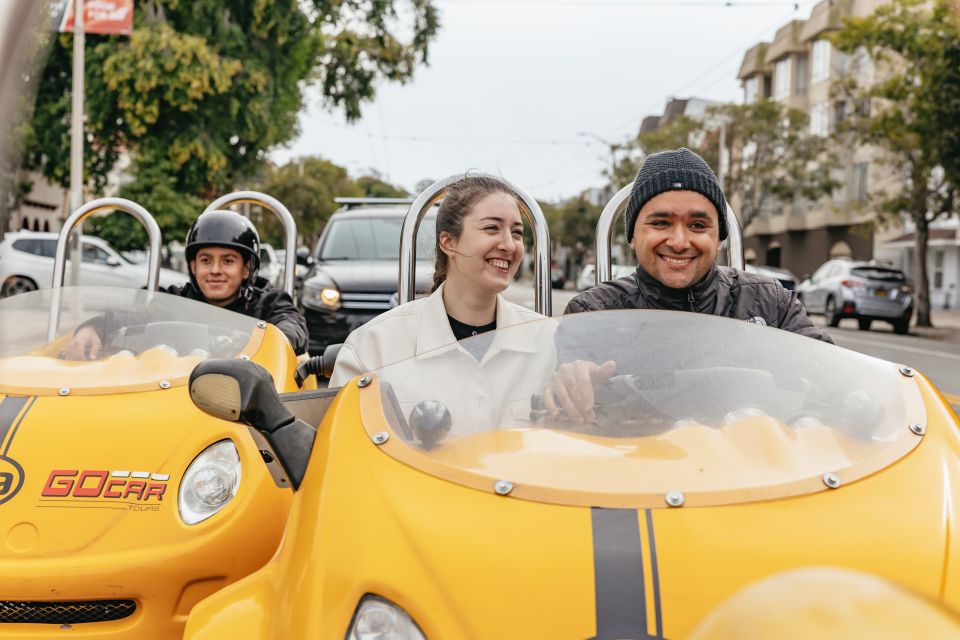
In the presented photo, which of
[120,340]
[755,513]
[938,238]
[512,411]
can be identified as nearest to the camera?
[755,513]

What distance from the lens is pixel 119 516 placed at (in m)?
2.88

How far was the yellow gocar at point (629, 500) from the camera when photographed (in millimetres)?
1532

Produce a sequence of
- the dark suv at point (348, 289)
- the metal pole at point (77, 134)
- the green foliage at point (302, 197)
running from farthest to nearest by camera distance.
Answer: the green foliage at point (302, 197), the metal pole at point (77, 134), the dark suv at point (348, 289)

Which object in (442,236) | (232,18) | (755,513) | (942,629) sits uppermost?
(232,18)

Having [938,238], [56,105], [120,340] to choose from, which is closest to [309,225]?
[938,238]

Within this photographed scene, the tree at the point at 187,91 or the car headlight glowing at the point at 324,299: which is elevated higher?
the tree at the point at 187,91

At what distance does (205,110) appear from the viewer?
1845 centimetres

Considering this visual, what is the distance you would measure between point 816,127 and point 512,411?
47.2 meters

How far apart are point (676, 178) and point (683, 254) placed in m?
0.22

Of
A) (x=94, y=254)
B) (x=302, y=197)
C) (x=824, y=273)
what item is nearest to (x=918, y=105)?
(x=824, y=273)

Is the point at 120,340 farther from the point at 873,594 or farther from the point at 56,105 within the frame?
the point at 56,105

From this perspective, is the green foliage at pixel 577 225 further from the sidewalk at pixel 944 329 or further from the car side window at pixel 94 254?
the car side window at pixel 94 254

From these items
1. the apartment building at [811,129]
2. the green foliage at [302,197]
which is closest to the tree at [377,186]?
the green foliage at [302,197]

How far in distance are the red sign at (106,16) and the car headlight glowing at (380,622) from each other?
1367cm
